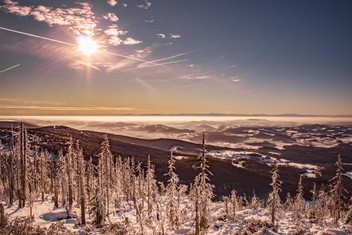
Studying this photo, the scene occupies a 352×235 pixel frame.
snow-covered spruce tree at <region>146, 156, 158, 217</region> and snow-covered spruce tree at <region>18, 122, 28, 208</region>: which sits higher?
snow-covered spruce tree at <region>18, 122, 28, 208</region>

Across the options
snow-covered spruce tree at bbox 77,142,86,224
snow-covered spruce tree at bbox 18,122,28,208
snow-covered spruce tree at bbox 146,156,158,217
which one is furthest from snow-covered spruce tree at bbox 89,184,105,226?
snow-covered spruce tree at bbox 146,156,158,217

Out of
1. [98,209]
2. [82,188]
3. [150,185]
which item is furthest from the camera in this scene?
[150,185]

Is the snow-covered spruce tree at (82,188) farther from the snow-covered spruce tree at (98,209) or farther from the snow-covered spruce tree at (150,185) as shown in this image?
the snow-covered spruce tree at (150,185)

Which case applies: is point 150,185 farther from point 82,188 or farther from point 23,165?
point 23,165

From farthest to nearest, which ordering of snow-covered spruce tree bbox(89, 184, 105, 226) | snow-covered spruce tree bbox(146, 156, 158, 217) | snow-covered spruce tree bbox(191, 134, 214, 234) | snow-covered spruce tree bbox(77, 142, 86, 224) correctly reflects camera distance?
snow-covered spruce tree bbox(146, 156, 158, 217) → snow-covered spruce tree bbox(89, 184, 105, 226) → snow-covered spruce tree bbox(77, 142, 86, 224) → snow-covered spruce tree bbox(191, 134, 214, 234)

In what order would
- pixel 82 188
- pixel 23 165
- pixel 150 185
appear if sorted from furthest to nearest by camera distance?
1. pixel 150 185
2. pixel 23 165
3. pixel 82 188

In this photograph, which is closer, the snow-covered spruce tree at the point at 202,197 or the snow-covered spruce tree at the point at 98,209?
the snow-covered spruce tree at the point at 202,197

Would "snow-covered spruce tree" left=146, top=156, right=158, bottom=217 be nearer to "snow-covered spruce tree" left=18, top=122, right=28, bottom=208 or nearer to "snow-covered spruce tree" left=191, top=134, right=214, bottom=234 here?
"snow-covered spruce tree" left=191, top=134, right=214, bottom=234

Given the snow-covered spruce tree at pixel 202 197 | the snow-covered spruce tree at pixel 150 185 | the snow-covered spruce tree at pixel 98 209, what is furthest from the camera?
the snow-covered spruce tree at pixel 150 185

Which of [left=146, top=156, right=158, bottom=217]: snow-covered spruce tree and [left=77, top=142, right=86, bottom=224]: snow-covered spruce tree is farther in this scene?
[left=146, top=156, right=158, bottom=217]: snow-covered spruce tree

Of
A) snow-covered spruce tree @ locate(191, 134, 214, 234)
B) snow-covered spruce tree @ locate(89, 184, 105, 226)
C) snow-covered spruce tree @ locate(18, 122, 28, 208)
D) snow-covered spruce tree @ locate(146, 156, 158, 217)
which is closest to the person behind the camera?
snow-covered spruce tree @ locate(191, 134, 214, 234)

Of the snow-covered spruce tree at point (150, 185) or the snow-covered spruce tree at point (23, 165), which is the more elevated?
the snow-covered spruce tree at point (23, 165)

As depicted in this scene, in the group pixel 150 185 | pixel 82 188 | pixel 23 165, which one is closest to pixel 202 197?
pixel 82 188

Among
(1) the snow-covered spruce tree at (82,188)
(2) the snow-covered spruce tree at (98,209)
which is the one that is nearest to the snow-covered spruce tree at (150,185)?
(2) the snow-covered spruce tree at (98,209)
